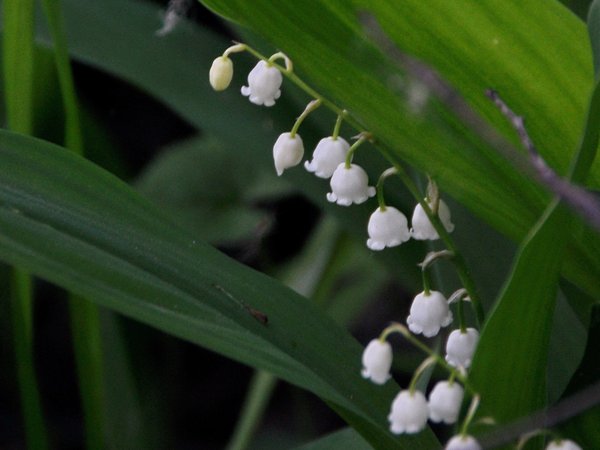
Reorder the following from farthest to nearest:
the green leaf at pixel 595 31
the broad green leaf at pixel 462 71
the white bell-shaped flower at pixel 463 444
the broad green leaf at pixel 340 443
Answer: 1. the broad green leaf at pixel 340 443
2. the broad green leaf at pixel 462 71
3. the green leaf at pixel 595 31
4. the white bell-shaped flower at pixel 463 444

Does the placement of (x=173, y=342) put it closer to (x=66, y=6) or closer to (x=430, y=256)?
(x=66, y=6)

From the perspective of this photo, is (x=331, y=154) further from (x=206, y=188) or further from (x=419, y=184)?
(x=206, y=188)

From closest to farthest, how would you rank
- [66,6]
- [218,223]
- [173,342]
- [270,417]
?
[66,6], [218,223], [173,342], [270,417]

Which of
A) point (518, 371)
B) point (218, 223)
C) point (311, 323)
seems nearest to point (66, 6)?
point (218, 223)

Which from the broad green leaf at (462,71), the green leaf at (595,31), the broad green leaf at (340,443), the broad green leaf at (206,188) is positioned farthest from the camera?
the broad green leaf at (206,188)

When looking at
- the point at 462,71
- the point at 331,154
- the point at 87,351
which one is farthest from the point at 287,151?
the point at 87,351

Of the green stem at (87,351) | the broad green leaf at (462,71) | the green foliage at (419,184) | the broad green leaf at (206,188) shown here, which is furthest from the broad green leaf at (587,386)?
the broad green leaf at (206,188)

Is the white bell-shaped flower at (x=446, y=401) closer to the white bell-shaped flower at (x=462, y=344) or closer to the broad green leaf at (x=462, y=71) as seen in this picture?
the white bell-shaped flower at (x=462, y=344)
